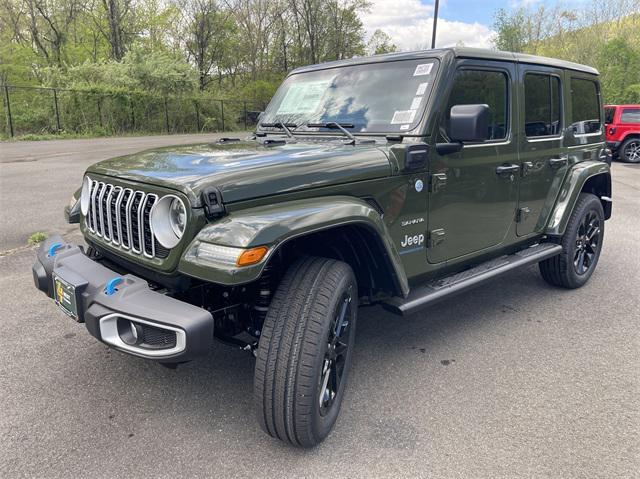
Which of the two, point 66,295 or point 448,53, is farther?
point 448,53

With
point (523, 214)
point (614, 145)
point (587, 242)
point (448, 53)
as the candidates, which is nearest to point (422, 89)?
point (448, 53)

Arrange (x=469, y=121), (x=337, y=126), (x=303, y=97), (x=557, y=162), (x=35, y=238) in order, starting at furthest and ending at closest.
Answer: (x=35, y=238)
(x=557, y=162)
(x=303, y=97)
(x=337, y=126)
(x=469, y=121)

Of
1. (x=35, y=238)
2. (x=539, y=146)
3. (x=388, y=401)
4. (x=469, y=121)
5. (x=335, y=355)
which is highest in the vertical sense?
(x=469, y=121)

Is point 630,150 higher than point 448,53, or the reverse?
point 448,53

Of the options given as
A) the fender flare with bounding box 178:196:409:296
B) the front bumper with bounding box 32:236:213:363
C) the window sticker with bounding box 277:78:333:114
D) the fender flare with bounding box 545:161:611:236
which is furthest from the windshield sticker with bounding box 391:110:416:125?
the fender flare with bounding box 545:161:611:236

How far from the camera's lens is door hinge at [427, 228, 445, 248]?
320cm

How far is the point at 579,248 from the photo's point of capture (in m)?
4.68

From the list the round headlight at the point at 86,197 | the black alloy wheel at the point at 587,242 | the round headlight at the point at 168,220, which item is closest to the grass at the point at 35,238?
the round headlight at the point at 86,197

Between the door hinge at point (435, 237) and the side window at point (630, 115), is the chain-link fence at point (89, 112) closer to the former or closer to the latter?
the side window at point (630, 115)

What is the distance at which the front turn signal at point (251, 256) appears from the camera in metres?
2.09

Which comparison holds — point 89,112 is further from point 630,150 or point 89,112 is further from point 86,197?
point 86,197

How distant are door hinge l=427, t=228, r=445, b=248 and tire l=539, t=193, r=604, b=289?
5.74 feet

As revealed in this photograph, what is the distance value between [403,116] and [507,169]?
989mm

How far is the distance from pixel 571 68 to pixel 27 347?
485cm
